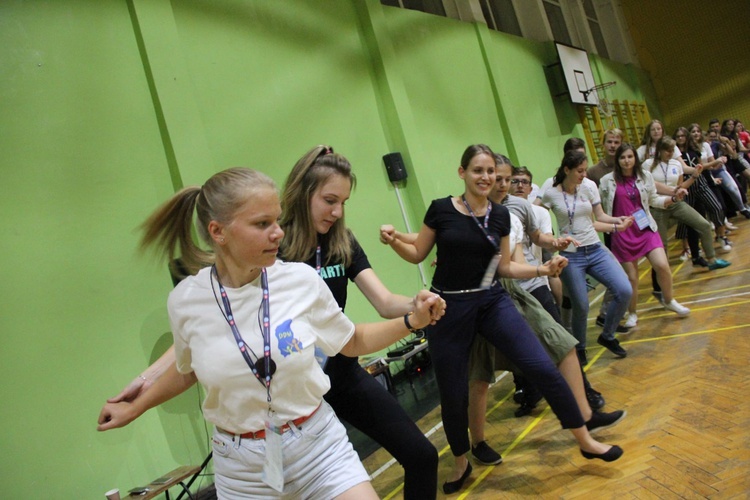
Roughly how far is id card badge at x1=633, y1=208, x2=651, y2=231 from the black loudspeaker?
256 cm

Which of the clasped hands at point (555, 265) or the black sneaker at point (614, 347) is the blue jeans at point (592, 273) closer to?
the black sneaker at point (614, 347)

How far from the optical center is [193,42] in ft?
15.8

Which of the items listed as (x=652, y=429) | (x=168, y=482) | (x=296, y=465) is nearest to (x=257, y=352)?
(x=296, y=465)

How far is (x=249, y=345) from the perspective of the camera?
1589mm

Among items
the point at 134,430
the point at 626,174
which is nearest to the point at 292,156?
the point at 134,430

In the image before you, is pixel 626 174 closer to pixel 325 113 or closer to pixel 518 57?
pixel 325 113

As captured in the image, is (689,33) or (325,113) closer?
(325,113)

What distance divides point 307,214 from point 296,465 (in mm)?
1075

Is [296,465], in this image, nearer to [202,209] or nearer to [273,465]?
[273,465]

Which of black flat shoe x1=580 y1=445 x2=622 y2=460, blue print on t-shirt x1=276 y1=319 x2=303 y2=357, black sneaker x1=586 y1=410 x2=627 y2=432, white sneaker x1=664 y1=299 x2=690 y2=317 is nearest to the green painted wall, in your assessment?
blue print on t-shirt x1=276 y1=319 x2=303 y2=357

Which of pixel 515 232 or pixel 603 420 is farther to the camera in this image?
pixel 515 232

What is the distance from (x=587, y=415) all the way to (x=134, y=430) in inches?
114

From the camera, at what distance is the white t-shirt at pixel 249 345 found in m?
1.59

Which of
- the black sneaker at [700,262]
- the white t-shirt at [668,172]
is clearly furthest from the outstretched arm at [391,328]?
the black sneaker at [700,262]
